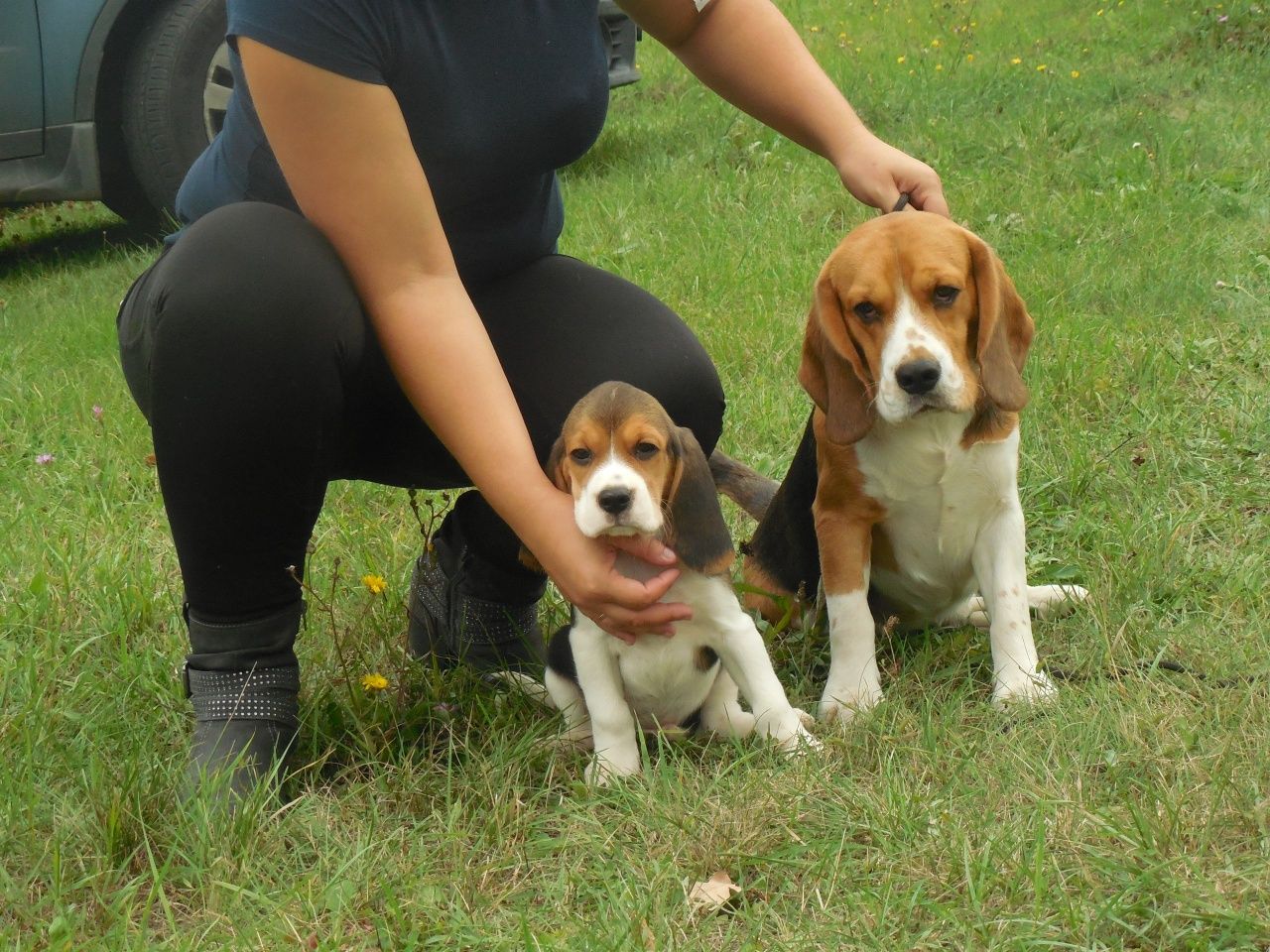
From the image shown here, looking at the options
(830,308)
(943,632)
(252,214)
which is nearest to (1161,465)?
(943,632)

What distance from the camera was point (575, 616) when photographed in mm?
2699

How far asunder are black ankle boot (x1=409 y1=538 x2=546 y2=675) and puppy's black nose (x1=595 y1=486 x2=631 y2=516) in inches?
32.3

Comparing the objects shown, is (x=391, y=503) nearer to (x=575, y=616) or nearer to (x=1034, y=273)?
(x=575, y=616)

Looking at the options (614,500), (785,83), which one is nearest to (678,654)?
(614,500)

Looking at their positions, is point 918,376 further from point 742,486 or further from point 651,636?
point 742,486

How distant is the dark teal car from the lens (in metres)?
6.40

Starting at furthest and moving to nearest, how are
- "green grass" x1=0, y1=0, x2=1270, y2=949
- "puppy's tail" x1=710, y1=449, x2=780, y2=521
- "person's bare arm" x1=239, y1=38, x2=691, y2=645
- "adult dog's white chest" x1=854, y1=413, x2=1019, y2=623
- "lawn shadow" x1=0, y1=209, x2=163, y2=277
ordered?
"lawn shadow" x1=0, y1=209, x2=163, y2=277
"puppy's tail" x1=710, y1=449, x2=780, y2=521
"adult dog's white chest" x1=854, y1=413, x2=1019, y2=623
"person's bare arm" x1=239, y1=38, x2=691, y2=645
"green grass" x1=0, y1=0, x2=1270, y2=949

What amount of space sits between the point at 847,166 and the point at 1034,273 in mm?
2394

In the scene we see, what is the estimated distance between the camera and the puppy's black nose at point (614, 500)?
235cm

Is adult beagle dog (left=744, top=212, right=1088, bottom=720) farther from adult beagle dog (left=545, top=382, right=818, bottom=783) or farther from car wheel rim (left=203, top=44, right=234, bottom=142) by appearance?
car wheel rim (left=203, top=44, right=234, bottom=142)

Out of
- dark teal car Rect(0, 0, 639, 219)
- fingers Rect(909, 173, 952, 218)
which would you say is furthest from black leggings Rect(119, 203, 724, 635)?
dark teal car Rect(0, 0, 639, 219)

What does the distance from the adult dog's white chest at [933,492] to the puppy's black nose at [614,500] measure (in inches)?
28.2

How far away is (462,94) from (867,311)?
89 cm

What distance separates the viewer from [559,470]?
2.58 meters
